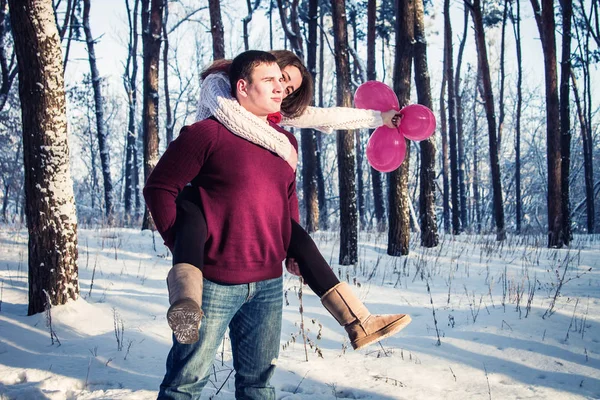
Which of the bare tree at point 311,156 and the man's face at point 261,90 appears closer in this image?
the man's face at point 261,90

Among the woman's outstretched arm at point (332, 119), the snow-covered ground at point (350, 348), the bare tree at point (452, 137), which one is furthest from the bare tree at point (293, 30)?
the woman's outstretched arm at point (332, 119)

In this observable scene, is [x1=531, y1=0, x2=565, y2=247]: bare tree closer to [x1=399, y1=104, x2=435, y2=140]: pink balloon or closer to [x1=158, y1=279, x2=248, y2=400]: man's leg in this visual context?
[x1=399, y1=104, x2=435, y2=140]: pink balloon

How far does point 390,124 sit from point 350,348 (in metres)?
1.93

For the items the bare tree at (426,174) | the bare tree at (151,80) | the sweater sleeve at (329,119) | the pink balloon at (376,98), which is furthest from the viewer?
the bare tree at (151,80)

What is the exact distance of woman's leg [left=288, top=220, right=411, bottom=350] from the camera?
5.83 ft

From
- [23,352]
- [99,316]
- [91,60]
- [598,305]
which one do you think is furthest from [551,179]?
[91,60]

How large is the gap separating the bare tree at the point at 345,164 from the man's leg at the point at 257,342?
5.30m

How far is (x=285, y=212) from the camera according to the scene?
6.36 feet

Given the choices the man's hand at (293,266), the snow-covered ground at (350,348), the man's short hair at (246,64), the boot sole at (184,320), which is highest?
the man's short hair at (246,64)

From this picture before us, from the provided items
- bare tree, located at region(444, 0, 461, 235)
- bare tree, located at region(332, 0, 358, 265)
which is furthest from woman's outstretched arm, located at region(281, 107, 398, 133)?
bare tree, located at region(444, 0, 461, 235)

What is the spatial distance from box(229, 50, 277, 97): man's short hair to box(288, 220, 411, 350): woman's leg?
2.20 ft

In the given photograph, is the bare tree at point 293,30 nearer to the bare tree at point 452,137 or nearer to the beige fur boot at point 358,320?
the bare tree at point 452,137

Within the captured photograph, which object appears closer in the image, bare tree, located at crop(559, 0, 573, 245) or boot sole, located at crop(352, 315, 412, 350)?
boot sole, located at crop(352, 315, 412, 350)

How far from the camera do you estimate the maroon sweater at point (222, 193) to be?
1697 millimetres
